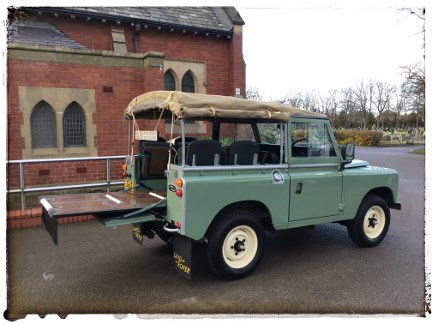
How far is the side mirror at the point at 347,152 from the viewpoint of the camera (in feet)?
17.9

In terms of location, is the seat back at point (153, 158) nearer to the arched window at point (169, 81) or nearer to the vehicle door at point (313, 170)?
Result: the vehicle door at point (313, 170)

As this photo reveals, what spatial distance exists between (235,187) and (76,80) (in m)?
7.25

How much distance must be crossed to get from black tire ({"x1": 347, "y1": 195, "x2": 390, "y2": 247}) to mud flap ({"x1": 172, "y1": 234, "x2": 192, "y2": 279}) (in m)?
2.87

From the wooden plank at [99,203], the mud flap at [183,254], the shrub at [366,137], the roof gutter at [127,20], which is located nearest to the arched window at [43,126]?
the roof gutter at [127,20]

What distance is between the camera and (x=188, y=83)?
46.4ft

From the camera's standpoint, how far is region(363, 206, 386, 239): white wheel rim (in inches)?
232

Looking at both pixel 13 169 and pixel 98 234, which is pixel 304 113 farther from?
pixel 13 169

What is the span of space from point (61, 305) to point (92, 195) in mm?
1581

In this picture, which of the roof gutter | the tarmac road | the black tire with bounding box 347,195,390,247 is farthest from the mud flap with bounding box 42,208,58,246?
the roof gutter

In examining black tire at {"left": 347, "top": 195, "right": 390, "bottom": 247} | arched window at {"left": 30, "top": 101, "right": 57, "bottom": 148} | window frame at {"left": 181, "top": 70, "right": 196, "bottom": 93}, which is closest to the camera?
black tire at {"left": 347, "top": 195, "right": 390, "bottom": 247}

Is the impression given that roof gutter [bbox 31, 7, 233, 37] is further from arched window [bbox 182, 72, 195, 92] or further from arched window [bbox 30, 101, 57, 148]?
arched window [bbox 30, 101, 57, 148]

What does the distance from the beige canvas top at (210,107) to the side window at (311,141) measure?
0.17 meters

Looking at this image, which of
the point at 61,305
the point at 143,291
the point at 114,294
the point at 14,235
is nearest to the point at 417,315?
the point at 143,291

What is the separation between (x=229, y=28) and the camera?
1424 cm
